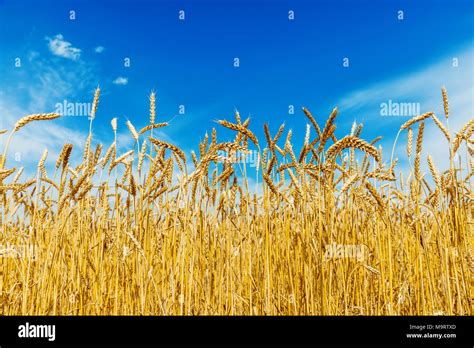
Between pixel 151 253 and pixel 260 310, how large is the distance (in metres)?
0.61

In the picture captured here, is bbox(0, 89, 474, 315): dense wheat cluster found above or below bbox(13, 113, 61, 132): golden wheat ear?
below
